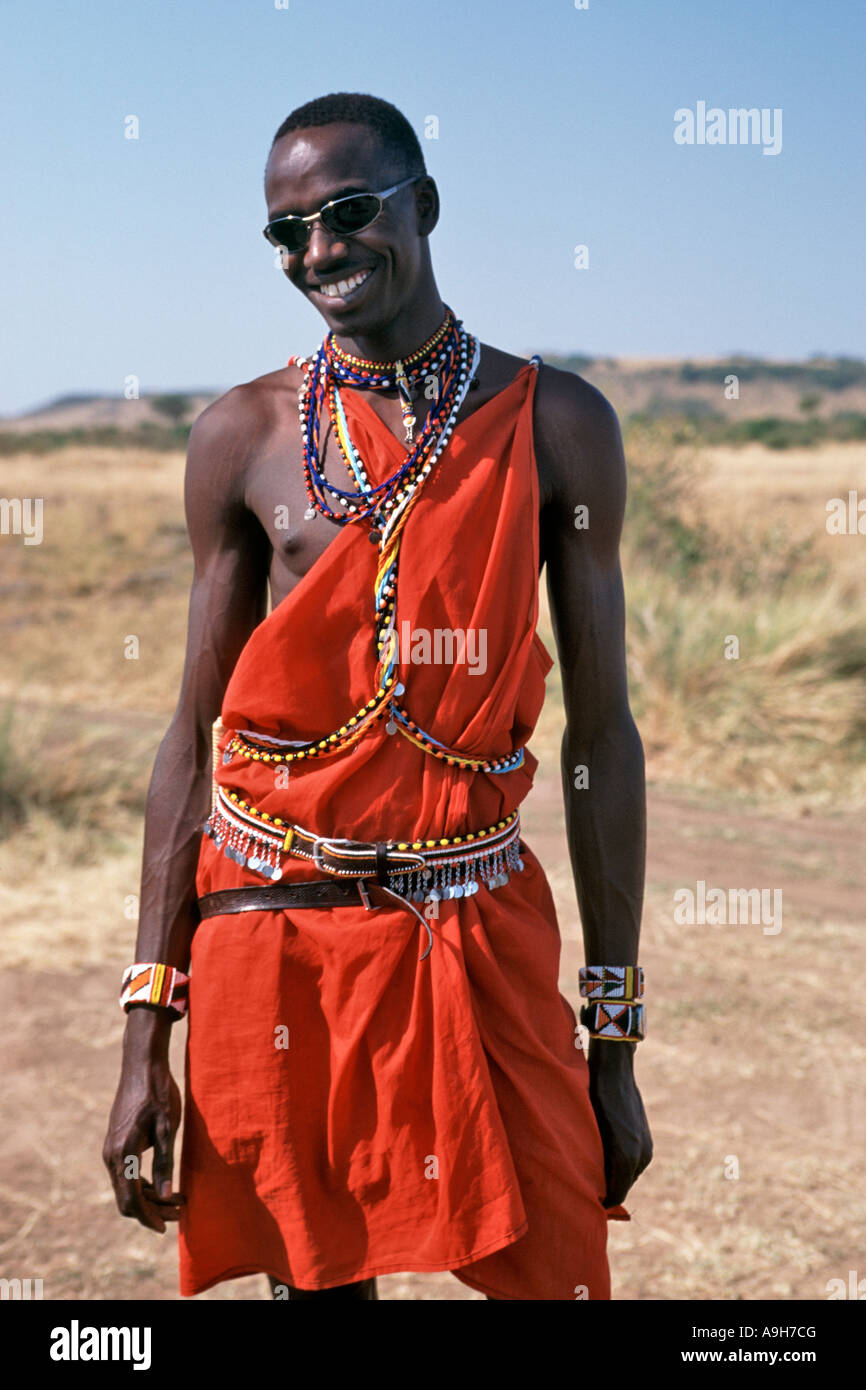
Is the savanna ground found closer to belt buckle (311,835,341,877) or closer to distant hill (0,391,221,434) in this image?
belt buckle (311,835,341,877)

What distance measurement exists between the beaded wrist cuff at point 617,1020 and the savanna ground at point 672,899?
144 centimetres

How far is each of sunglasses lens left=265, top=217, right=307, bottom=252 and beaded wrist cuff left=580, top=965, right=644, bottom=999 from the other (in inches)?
44.9

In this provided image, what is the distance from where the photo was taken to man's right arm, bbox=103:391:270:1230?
196 cm

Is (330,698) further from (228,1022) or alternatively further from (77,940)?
(77,940)

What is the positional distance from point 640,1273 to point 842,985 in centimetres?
204

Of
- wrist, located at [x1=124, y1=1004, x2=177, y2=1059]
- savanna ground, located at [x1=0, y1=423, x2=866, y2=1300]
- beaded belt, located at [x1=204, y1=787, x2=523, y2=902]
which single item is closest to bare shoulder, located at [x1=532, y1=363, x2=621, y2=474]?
beaded belt, located at [x1=204, y1=787, x2=523, y2=902]

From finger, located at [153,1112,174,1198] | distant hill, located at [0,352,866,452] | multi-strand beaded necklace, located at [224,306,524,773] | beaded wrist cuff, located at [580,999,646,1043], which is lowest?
finger, located at [153,1112,174,1198]

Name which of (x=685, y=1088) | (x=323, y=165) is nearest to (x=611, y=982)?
(x=323, y=165)

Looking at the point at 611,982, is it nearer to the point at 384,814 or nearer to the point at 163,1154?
the point at 384,814

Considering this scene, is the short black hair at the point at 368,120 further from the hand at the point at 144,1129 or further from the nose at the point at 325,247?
the hand at the point at 144,1129

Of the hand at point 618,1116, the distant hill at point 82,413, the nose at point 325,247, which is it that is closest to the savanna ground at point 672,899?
the hand at point 618,1116

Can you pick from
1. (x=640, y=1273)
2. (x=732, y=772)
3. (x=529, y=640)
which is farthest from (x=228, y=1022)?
(x=732, y=772)

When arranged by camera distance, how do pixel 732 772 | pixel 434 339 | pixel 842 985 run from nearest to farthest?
pixel 434 339
pixel 842 985
pixel 732 772
